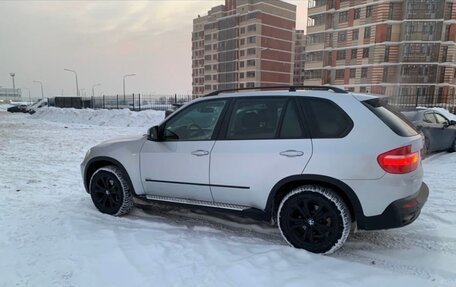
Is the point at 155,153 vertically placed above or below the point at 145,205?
above

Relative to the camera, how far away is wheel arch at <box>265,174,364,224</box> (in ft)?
11.3

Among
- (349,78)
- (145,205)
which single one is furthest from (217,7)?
(145,205)

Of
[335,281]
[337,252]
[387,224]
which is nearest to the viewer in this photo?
[335,281]

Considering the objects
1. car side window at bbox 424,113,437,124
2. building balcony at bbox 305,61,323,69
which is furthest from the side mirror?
building balcony at bbox 305,61,323,69

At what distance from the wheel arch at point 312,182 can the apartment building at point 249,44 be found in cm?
7637

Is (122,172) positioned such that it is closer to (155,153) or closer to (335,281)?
(155,153)

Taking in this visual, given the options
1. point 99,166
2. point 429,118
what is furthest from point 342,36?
point 99,166

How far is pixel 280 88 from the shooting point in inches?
164

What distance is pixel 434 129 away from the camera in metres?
9.48

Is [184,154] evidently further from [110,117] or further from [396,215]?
[110,117]

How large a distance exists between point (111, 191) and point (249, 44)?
82555 millimetres

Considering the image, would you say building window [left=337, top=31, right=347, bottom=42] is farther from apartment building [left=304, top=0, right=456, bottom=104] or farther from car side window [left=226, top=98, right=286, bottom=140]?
car side window [left=226, top=98, right=286, bottom=140]

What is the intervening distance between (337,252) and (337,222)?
0.44 meters

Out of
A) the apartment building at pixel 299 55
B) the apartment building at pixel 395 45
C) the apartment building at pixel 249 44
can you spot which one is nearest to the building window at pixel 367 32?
the apartment building at pixel 395 45
